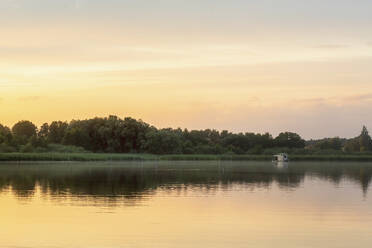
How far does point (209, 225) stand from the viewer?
21750 mm

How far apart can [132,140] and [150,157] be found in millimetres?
12140

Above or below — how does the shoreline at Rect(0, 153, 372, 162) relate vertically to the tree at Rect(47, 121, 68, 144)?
below

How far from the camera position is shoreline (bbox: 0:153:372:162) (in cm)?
10211

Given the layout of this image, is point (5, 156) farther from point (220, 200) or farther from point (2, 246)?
point (2, 246)

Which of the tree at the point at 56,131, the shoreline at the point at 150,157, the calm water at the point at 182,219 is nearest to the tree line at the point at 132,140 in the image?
the tree at the point at 56,131

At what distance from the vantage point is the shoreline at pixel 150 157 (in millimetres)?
102113

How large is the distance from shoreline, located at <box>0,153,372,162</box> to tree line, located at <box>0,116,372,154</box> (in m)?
4.63

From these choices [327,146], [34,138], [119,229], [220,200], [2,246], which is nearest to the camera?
[2,246]

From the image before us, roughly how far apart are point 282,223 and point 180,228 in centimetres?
390

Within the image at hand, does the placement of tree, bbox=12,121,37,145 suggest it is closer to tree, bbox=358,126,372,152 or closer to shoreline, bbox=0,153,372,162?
shoreline, bbox=0,153,372,162

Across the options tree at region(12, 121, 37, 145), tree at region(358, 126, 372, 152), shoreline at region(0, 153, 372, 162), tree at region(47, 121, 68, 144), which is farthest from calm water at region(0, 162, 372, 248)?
tree at region(358, 126, 372, 152)

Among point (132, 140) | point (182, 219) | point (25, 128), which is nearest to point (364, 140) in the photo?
point (132, 140)

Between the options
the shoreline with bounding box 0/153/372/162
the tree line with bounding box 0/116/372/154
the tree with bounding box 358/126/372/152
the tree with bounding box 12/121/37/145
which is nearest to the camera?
the shoreline with bounding box 0/153/372/162

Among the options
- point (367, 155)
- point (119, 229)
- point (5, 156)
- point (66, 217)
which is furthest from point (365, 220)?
point (367, 155)
